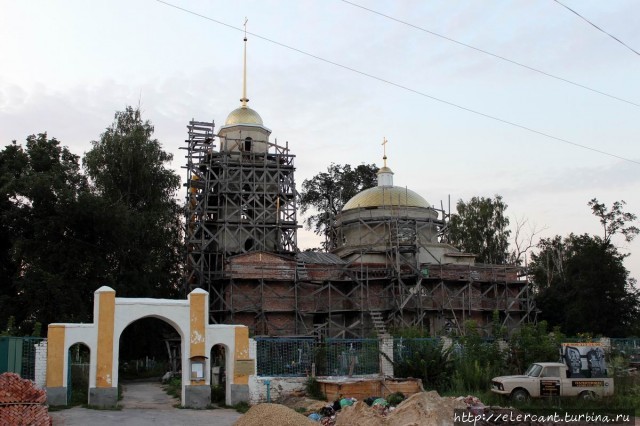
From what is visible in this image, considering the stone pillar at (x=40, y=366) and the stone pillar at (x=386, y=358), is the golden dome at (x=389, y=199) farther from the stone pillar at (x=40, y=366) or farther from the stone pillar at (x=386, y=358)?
the stone pillar at (x=40, y=366)

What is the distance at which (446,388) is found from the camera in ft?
73.6

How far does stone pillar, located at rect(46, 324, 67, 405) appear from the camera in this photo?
64.1ft

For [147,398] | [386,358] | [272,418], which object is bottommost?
[147,398]

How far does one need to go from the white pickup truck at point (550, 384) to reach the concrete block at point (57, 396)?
12196 millimetres

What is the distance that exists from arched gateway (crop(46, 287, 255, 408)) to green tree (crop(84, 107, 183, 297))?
662 inches

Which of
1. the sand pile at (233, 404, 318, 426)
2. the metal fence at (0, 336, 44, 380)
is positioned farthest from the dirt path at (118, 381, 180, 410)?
the sand pile at (233, 404, 318, 426)

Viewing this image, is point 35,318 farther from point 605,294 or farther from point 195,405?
point 605,294

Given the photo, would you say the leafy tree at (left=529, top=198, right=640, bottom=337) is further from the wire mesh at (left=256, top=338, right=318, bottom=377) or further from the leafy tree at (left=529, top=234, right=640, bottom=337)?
the wire mesh at (left=256, top=338, right=318, bottom=377)

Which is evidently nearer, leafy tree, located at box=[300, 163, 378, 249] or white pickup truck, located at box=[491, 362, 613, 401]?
white pickup truck, located at box=[491, 362, 613, 401]

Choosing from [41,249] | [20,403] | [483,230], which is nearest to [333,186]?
[483,230]

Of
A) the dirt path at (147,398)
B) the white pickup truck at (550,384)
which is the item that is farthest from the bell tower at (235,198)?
the white pickup truck at (550,384)

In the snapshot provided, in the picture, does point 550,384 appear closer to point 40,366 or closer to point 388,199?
point 40,366

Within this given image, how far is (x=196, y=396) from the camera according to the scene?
20500 millimetres

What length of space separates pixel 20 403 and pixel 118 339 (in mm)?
4637
